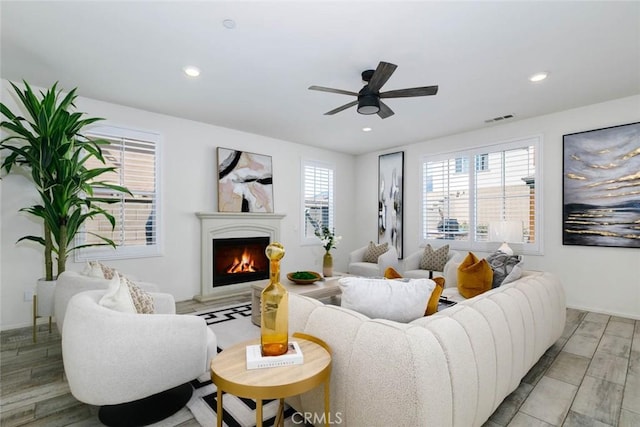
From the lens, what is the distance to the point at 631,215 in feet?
12.1

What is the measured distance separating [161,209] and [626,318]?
6145 mm

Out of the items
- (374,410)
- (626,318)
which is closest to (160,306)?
(374,410)

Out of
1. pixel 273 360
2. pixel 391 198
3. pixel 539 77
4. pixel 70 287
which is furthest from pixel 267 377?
pixel 391 198

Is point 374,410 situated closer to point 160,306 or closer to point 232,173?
point 160,306

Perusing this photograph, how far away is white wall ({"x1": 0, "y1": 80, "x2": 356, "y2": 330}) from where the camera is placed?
3.32 m

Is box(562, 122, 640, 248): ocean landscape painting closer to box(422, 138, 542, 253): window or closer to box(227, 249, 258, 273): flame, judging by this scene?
box(422, 138, 542, 253): window

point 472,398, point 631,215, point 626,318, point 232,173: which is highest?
point 232,173

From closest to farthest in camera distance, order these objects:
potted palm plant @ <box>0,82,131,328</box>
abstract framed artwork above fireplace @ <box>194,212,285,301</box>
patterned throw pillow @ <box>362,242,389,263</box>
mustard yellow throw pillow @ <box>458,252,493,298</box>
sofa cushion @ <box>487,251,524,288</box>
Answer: sofa cushion @ <box>487,251,524,288</box> < mustard yellow throw pillow @ <box>458,252,493,298</box> < potted palm plant @ <box>0,82,131,328</box> < abstract framed artwork above fireplace @ <box>194,212,285,301</box> < patterned throw pillow @ <box>362,242,389,263</box>

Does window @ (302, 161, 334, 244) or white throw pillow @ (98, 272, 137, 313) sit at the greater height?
window @ (302, 161, 334, 244)

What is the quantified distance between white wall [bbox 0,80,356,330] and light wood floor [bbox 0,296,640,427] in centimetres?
76

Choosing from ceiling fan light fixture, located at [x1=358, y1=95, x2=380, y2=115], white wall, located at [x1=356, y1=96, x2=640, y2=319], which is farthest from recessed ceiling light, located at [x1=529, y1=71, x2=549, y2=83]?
ceiling fan light fixture, located at [x1=358, y1=95, x2=380, y2=115]

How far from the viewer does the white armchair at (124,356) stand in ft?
5.24

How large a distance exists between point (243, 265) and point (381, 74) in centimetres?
375

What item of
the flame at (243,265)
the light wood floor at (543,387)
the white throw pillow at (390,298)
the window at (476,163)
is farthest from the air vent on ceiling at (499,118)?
the flame at (243,265)
